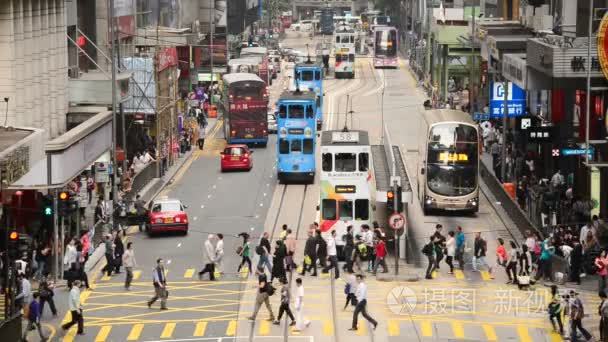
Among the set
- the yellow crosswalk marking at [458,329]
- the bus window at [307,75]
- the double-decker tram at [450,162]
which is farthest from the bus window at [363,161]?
the bus window at [307,75]

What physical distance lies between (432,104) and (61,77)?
42.5 meters

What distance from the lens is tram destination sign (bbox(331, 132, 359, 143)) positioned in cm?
5241

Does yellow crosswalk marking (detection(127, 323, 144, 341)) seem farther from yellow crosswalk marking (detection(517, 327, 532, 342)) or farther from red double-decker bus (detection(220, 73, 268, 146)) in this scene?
red double-decker bus (detection(220, 73, 268, 146))

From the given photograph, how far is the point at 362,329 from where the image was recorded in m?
39.3

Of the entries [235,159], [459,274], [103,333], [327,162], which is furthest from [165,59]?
[103,333]

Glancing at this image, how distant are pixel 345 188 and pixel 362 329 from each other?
1232 centimetres

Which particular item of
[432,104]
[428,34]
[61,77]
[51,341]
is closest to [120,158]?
[61,77]

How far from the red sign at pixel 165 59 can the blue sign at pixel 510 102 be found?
16.0 metres

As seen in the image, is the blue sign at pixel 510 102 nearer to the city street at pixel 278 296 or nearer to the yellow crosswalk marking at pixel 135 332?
the city street at pixel 278 296

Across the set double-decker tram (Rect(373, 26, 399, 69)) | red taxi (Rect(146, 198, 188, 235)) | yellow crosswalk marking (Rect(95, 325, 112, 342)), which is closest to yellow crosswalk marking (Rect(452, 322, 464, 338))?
yellow crosswalk marking (Rect(95, 325, 112, 342))

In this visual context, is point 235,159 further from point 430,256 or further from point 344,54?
point 344,54

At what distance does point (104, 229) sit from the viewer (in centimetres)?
5441

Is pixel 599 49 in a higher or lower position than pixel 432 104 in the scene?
higher

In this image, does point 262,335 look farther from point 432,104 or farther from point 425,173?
point 432,104
